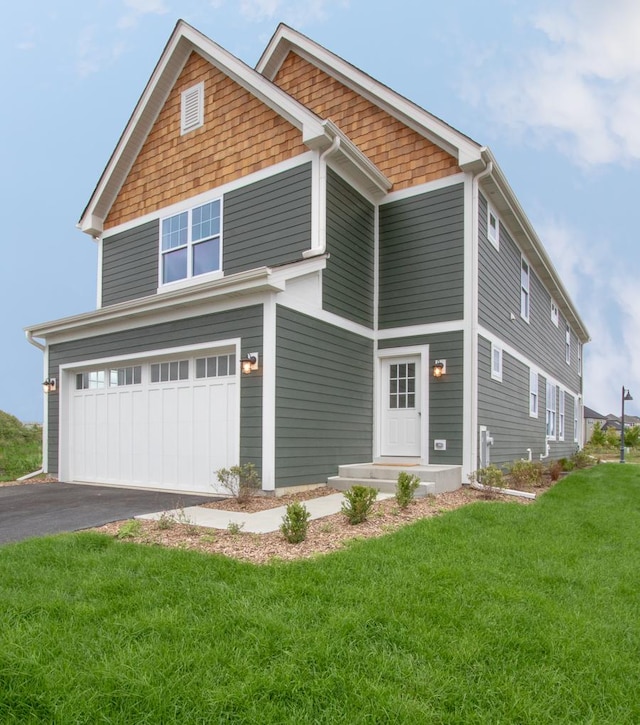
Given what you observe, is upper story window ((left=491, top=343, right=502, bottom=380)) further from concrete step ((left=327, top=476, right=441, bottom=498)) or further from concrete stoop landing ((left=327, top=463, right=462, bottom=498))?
concrete step ((left=327, top=476, right=441, bottom=498))

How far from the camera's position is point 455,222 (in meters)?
9.81

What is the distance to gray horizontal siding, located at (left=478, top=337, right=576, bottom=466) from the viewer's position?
33.2 ft

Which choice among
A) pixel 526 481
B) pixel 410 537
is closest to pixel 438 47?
pixel 526 481

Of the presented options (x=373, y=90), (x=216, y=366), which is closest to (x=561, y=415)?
(x=373, y=90)

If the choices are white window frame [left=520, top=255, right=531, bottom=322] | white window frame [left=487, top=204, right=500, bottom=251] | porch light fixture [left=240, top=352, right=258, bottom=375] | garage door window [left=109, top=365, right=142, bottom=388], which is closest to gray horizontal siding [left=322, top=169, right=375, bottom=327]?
porch light fixture [left=240, top=352, right=258, bottom=375]

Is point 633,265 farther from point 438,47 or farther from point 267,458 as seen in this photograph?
point 267,458

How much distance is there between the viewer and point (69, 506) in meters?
7.44

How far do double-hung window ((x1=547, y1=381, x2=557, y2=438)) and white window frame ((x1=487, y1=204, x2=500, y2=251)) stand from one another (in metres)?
7.07

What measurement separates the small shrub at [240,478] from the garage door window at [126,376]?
295cm

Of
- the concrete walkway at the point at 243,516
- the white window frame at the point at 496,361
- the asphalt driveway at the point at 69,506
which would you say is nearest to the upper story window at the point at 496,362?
the white window frame at the point at 496,361

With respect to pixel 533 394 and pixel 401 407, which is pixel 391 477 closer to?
pixel 401 407

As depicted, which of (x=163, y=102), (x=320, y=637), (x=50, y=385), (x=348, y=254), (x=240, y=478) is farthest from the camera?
(x=163, y=102)

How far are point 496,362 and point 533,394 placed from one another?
415 cm

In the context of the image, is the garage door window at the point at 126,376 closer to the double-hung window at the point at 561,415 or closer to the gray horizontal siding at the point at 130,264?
the gray horizontal siding at the point at 130,264
